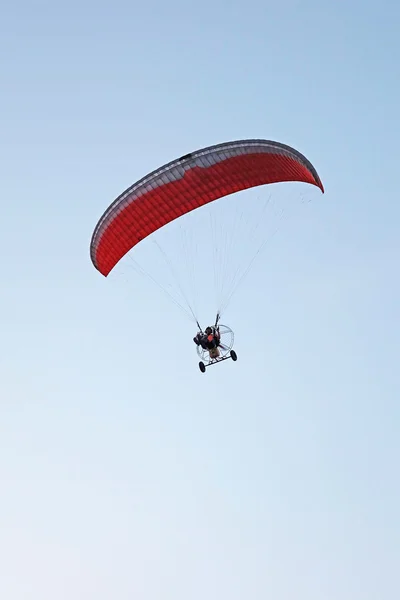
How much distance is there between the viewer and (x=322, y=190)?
5384cm

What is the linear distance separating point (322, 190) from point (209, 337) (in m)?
7.54

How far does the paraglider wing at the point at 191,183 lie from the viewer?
2060 inches

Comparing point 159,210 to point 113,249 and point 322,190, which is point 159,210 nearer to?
point 113,249

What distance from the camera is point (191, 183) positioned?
53.1 m

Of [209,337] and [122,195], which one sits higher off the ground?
[122,195]

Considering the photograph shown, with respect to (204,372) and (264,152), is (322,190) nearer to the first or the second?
(264,152)

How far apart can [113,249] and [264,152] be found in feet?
25.7

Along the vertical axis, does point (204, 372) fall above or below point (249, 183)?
below

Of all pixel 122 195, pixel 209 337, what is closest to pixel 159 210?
pixel 122 195

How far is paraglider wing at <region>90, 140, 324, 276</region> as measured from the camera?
172ft

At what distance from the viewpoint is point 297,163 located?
5338cm

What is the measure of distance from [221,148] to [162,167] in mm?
2424

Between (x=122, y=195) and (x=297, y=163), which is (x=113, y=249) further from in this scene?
(x=297, y=163)

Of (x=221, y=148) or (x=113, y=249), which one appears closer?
(x=221, y=148)
